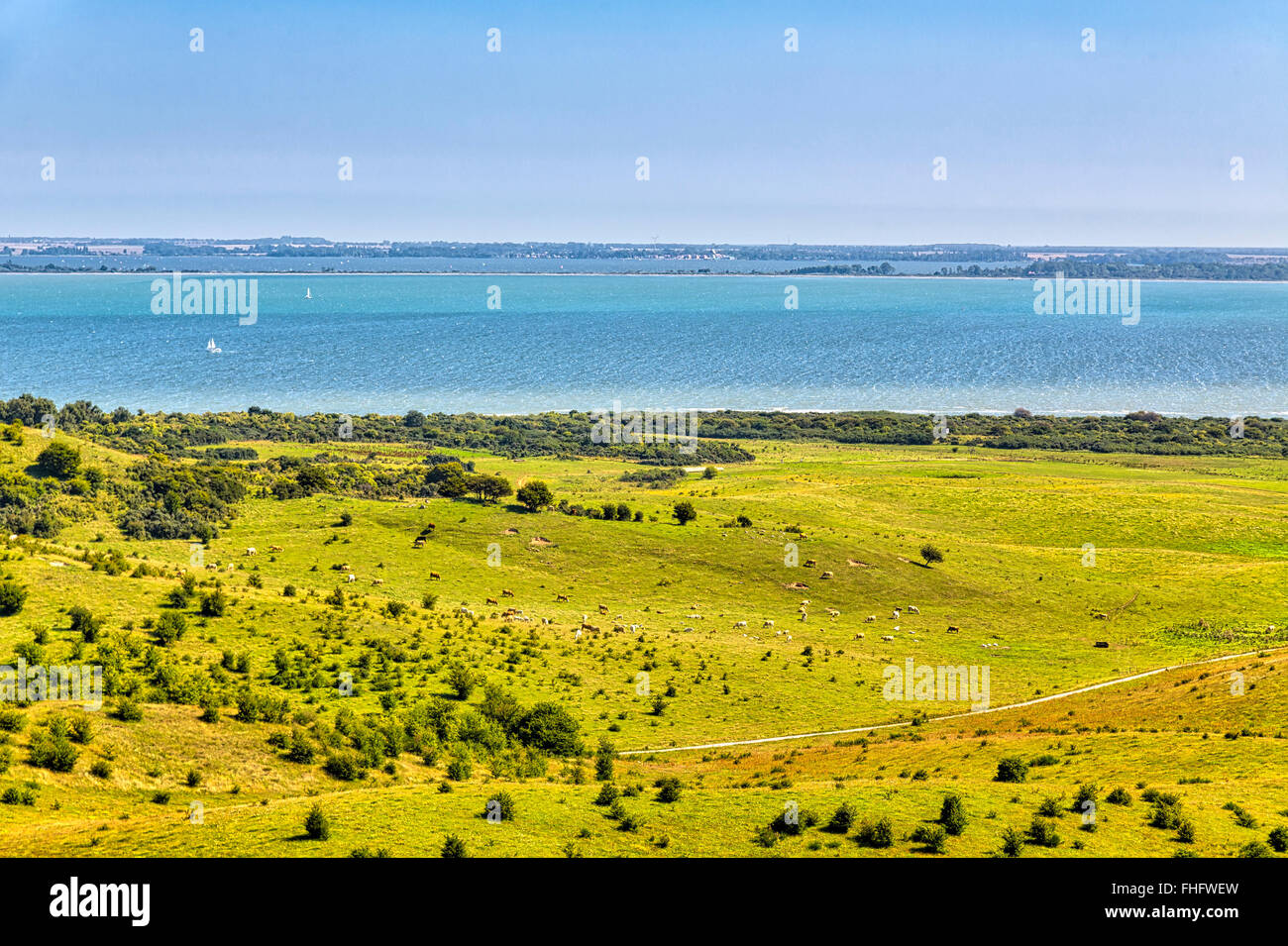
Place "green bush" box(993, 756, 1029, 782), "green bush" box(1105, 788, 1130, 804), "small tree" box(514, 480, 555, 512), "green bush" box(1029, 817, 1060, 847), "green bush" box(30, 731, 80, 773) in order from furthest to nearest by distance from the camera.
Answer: "small tree" box(514, 480, 555, 512) → "green bush" box(993, 756, 1029, 782) → "green bush" box(1105, 788, 1130, 804) → "green bush" box(30, 731, 80, 773) → "green bush" box(1029, 817, 1060, 847)

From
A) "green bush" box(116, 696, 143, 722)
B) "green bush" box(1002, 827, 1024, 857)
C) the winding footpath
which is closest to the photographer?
"green bush" box(1002, 827, 1024, 857)

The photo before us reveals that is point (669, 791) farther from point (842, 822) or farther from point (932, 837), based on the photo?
point (932, 837)

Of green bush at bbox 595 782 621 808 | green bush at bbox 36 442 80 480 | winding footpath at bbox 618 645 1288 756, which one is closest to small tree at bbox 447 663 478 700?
winding footpath at bbox 618 645 1288 756

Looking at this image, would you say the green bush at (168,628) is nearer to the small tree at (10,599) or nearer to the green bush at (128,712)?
the small tree at (10,599)

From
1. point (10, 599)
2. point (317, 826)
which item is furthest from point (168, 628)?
point (317, 826)

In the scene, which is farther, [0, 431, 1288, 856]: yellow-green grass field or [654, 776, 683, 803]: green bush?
[654, 776, 683, 803]: green bush

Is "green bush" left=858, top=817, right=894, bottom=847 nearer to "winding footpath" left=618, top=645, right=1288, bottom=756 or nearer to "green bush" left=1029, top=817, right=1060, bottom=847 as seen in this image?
"green bush" left=1029, top=817, right=1060, bottom=847
